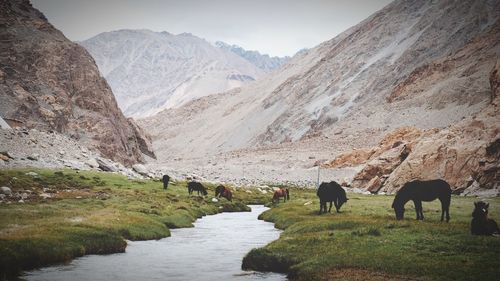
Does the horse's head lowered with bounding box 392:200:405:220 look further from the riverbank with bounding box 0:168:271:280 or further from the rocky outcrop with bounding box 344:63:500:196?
the rocky outcrop with bounding box 344:63:500:196

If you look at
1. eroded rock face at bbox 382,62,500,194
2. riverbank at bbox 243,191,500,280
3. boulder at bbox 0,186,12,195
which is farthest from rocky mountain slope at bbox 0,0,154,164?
riverbank at bbox 243,191,500,280

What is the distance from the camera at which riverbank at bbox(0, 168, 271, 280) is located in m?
26.0

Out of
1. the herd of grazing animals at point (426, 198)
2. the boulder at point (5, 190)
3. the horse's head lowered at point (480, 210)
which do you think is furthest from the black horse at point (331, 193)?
the boulder at point (5, 190)

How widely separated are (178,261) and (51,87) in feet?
282

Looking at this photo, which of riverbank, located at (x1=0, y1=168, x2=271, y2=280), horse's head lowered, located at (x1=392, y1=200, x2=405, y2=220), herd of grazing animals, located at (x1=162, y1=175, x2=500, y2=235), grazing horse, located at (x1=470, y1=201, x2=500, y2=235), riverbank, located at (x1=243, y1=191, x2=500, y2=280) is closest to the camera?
riverbank, located at (x1=243, y1=191, x2=500, y2=280)

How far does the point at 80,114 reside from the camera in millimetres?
107000

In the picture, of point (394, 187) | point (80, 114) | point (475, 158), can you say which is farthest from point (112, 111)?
point (475, 158)

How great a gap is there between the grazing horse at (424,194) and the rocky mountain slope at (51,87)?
73977mm

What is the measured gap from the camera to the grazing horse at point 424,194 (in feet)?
97.1

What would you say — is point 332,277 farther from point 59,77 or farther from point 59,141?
point 59,77

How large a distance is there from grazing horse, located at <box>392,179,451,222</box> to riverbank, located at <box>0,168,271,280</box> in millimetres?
18825

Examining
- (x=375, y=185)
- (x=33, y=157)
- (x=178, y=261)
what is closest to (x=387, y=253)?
(x=178, y=261)

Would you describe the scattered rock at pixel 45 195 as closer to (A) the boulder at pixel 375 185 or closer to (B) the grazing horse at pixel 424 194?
(B) the grazing horse at pixel 424 194

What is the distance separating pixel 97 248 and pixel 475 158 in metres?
49.7
